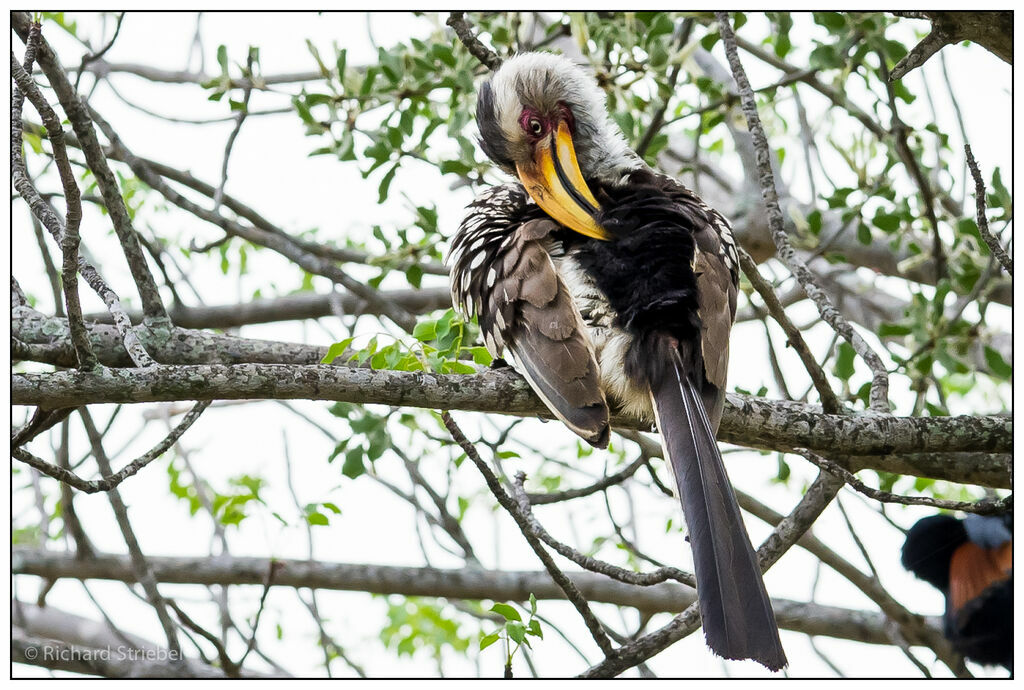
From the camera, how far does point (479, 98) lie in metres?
2.74

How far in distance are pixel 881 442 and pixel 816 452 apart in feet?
0.44

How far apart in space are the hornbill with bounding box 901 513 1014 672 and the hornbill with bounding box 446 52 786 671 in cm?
101

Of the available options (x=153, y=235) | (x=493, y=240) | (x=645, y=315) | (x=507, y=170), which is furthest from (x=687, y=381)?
(x=153, y=235)

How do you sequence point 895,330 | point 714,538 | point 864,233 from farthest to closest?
point 864,233 → point 895,330 → point 714,538

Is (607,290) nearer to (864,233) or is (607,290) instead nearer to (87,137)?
(87,137)

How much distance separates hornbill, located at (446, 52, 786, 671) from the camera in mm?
1811

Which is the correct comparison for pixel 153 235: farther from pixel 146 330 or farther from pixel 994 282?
pixel 994 282

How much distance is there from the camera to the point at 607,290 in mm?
2322

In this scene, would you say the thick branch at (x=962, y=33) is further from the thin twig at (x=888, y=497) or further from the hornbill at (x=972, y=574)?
the hornbill at (x=972, y=574)

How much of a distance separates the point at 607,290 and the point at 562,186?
0.34m

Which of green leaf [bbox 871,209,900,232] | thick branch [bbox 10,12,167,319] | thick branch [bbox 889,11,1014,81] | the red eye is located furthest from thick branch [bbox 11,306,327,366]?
green leaf [bbox 871,209,900,232]

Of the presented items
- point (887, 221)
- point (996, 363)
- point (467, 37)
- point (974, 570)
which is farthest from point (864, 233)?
point (467, 37)

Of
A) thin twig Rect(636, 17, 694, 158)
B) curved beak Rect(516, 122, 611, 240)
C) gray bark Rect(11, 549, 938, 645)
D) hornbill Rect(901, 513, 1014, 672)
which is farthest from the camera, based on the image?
gray bark Rect(11, 549, 938, 645)

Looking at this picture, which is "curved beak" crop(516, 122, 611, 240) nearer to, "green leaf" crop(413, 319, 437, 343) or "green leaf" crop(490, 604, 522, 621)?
"green leaf" crop(413, 319, 437, 343)
